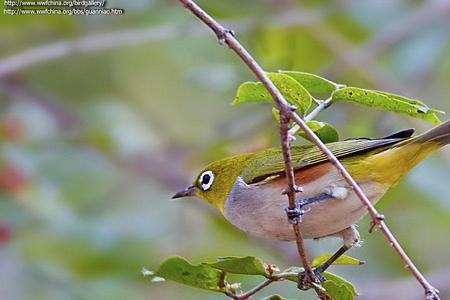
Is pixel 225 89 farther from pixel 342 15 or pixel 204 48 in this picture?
pixel 342 15

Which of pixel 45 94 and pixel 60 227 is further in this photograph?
pixel 45 94

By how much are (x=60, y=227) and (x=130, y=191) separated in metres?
1.53

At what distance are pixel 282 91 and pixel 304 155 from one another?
771mm

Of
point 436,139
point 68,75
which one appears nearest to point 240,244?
point 68,75

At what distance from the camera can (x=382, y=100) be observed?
9.87 feet

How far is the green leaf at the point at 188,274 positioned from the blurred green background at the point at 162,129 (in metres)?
2.33

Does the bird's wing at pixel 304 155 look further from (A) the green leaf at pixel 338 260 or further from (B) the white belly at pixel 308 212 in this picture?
(A) the green leaf at pixel 338 260

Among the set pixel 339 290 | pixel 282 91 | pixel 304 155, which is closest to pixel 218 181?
pixel 304 155

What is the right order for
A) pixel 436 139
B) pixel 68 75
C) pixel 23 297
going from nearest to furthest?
pixel 436 139 → pixel 23 297 → pixel 68 75

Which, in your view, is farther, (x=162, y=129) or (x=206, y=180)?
(x=162, y=129)

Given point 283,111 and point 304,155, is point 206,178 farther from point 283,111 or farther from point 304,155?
point 283,111

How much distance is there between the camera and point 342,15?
24.7 ft

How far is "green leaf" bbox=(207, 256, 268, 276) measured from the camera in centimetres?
299

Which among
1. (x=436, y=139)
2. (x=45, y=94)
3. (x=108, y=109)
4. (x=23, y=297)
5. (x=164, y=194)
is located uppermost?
(x=45, y=94)
